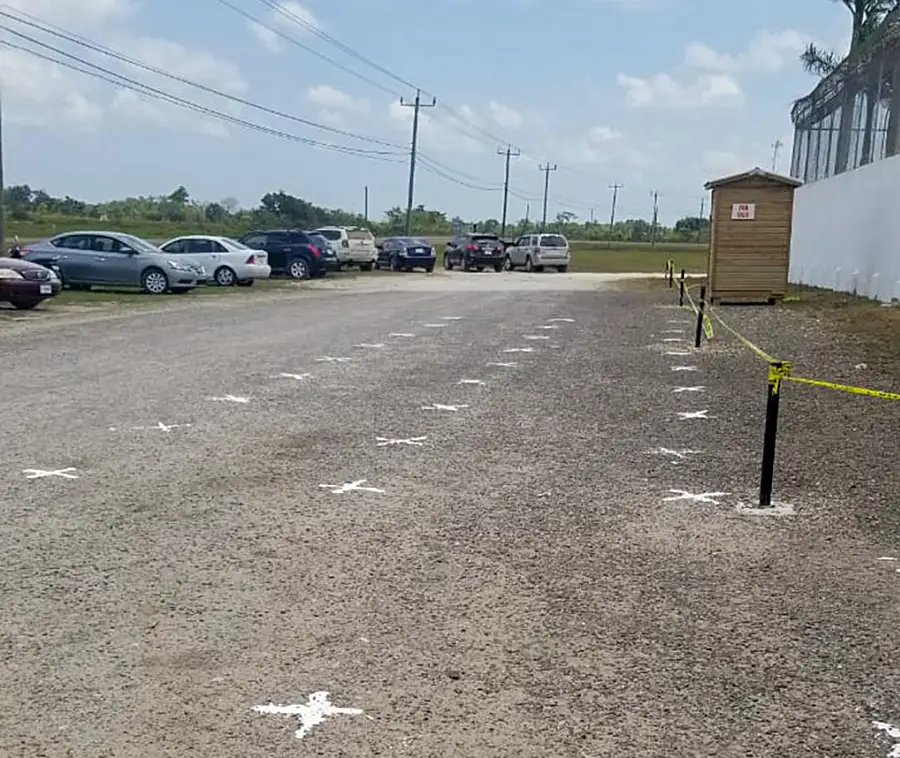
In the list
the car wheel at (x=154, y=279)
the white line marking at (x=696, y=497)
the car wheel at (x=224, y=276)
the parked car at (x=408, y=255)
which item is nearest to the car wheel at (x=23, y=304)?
the car wheel at (x=154, y=279)

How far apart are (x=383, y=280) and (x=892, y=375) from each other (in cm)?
2664

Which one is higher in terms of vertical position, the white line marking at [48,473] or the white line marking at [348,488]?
the white line marking at [348,488]

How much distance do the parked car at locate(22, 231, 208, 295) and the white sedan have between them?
13.1ft

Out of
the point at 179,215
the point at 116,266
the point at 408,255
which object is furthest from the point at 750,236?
the point at 179,215

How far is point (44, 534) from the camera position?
5.43m

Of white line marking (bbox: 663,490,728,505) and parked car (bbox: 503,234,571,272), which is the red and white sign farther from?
parked car (bbox: 503,234,571,272)

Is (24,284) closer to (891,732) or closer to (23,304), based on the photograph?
(23,304)

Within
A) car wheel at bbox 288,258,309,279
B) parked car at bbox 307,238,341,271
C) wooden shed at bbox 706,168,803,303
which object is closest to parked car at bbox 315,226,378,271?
parked car at bbox 307,238,341,271

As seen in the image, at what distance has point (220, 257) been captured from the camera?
1160 inches

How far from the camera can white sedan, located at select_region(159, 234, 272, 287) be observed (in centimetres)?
2942

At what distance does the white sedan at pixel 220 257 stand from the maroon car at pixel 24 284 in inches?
372

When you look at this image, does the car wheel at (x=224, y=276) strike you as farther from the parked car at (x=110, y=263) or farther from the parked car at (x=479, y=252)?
the parked car at (x=479, y=252)

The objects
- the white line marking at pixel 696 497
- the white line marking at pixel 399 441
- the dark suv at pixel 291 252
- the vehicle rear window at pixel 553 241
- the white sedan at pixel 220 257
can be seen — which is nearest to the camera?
the white line marking at pixel 696 497

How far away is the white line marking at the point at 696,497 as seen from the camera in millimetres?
6430
